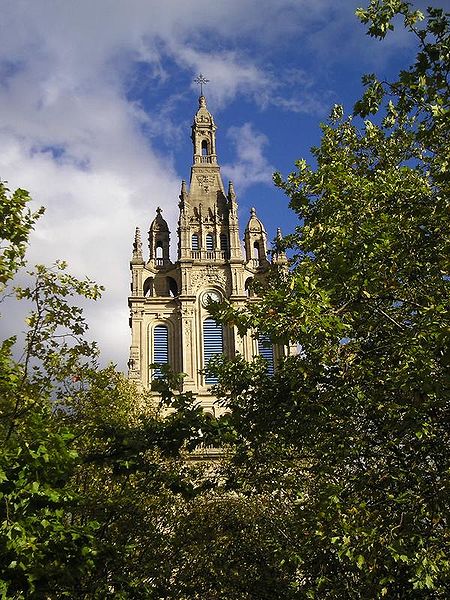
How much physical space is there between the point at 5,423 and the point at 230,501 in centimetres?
1066

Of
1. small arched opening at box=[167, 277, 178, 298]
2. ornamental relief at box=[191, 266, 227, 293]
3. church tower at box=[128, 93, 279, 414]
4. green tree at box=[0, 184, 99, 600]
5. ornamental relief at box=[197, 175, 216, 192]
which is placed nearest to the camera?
green tree at box=[0, 184, 99, 600]

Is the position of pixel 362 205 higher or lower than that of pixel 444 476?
higher

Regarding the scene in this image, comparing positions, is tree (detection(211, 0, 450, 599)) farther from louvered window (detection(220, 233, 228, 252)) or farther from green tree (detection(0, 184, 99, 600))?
louvered window (detection(220, 233, 228, 252))

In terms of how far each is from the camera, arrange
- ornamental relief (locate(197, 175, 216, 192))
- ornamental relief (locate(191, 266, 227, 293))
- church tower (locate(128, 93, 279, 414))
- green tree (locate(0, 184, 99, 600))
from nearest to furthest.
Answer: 1. green tree (locate(0, 184, 99, 600))
2. church tower (locate(128, 93, 279, 414))
3. ornamental relief (locate(191, 266, 227, 293))
4. ornamental relief (locate(197, 175, 216, 192))

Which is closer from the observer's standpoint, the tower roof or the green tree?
the green tree

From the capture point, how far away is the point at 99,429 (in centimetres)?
1009

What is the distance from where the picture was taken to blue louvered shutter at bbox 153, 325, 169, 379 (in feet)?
156

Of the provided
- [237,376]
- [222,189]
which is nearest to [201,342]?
[222,189]

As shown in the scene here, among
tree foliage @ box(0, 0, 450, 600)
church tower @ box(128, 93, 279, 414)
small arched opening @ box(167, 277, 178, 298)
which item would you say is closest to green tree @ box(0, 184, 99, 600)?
tree foliage @ box(0, 0, 450, 600)

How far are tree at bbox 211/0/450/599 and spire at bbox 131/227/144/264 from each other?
38.7 metres

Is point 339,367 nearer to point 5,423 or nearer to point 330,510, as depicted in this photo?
point 330,510

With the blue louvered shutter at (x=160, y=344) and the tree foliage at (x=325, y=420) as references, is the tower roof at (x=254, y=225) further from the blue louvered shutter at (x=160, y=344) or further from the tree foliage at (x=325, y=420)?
the tree foliage at (x=325, y=420)

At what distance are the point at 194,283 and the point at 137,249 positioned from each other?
5891 mm

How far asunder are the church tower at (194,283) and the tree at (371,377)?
3246 centimetres
